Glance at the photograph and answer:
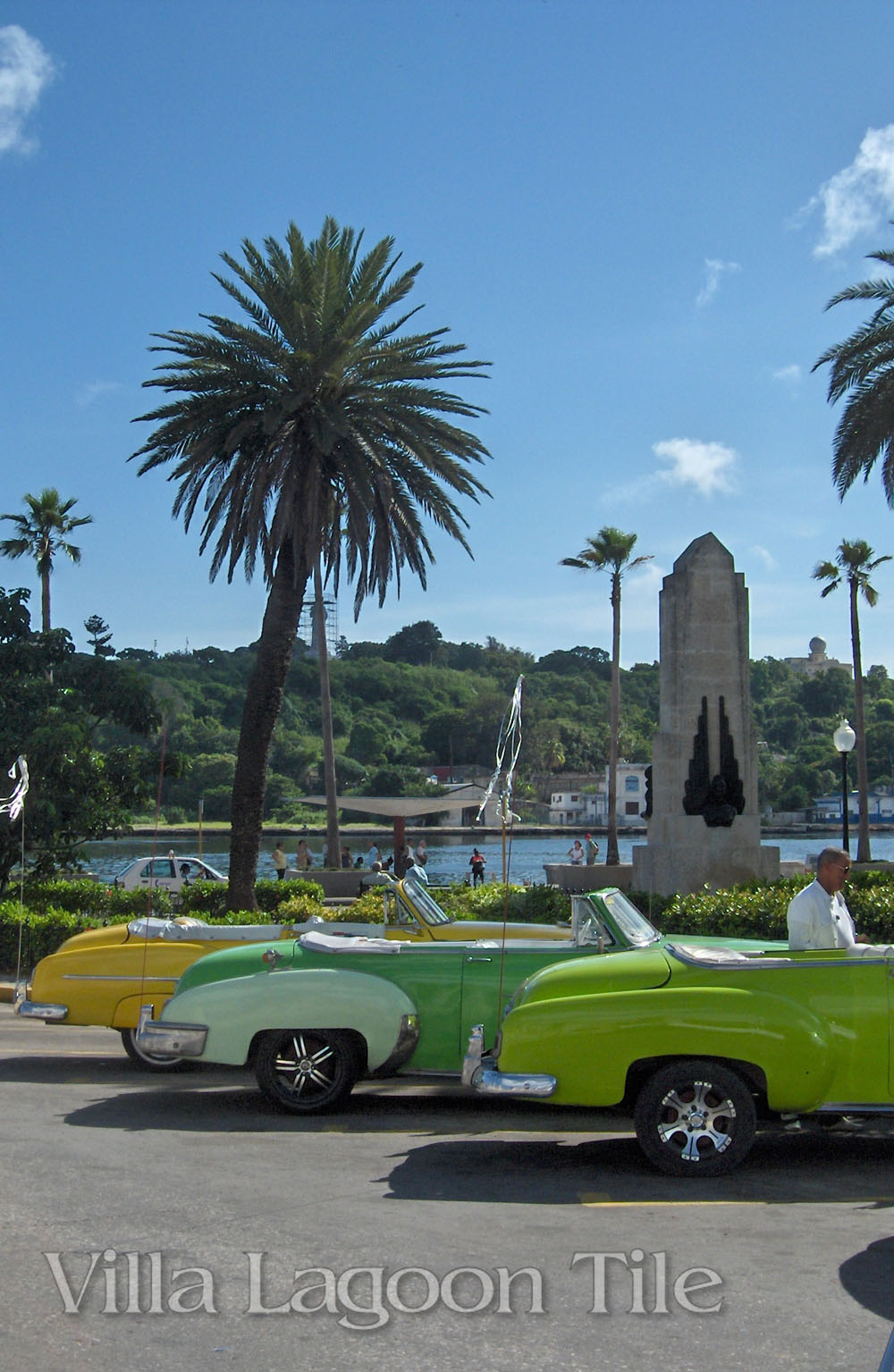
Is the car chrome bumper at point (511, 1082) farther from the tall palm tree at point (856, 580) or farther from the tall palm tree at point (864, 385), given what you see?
the tall palm tree at point (856, 580)

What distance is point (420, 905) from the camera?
33.9 ft

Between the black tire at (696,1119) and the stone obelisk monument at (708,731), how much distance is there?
41.7 feet

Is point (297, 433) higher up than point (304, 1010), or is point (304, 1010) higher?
point (297, 433)

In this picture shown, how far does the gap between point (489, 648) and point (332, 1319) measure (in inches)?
4209

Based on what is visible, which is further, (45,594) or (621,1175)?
(45,594)

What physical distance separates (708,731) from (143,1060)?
431 inches

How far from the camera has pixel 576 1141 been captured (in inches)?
308

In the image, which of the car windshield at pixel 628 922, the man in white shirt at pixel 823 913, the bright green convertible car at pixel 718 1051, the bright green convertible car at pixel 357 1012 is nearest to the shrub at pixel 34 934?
the bright green convertible car at pixel 357 1012

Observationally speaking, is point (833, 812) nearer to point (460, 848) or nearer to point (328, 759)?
point (460, 848)

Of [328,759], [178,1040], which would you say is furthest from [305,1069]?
[328,759]

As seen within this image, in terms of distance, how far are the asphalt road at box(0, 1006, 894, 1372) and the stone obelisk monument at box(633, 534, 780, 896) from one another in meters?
11.2

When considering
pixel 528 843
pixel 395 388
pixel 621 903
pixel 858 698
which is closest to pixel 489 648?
pixel 528 843

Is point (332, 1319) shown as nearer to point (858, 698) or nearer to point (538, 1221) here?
point (538, 1221)

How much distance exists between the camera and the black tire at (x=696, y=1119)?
22.0 ft
